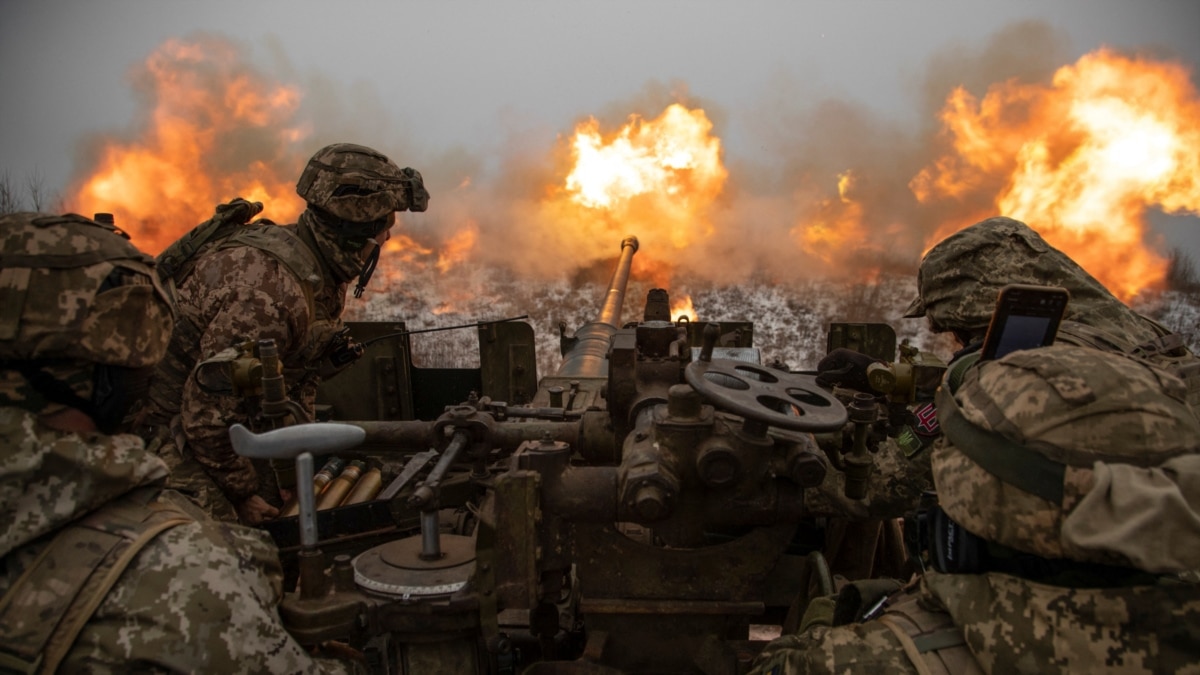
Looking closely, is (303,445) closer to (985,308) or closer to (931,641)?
(931,641)

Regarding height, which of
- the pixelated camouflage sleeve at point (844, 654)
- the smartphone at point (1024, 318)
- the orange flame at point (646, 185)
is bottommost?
the pixelated camouflage sleeve at point (844, 654)

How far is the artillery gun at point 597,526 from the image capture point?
2.40 m

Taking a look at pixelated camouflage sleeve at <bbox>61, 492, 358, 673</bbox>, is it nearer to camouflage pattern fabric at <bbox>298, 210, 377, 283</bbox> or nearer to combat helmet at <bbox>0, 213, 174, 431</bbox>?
combat helmet at <bbox>0, 213, 174, 431</bbox>

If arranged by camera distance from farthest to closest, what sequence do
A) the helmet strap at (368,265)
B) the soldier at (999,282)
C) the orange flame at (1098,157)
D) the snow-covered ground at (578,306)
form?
the snow-covered ground at (578,306) → the orange flame at (1098,157) → the helmet strap at (368,265) → the soldier at (999,282)

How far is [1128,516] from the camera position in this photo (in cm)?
166

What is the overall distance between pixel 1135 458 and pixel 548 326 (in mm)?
17033

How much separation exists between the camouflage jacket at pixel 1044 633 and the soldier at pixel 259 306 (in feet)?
10.4

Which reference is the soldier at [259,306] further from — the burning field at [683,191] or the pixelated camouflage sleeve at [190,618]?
the burning field at [683,191]

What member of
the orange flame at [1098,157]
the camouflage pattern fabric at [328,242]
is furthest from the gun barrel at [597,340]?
the orange flame at [1098,157]

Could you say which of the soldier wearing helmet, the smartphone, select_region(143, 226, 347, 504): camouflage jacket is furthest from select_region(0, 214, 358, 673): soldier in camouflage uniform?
the smartphone

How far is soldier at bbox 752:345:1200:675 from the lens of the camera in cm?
168

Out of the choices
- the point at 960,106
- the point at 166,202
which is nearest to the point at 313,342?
the point at 166,202

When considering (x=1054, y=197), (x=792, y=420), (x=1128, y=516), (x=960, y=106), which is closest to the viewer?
(x=1128, y=516)

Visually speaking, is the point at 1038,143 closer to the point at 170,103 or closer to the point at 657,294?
the point at 657,294
